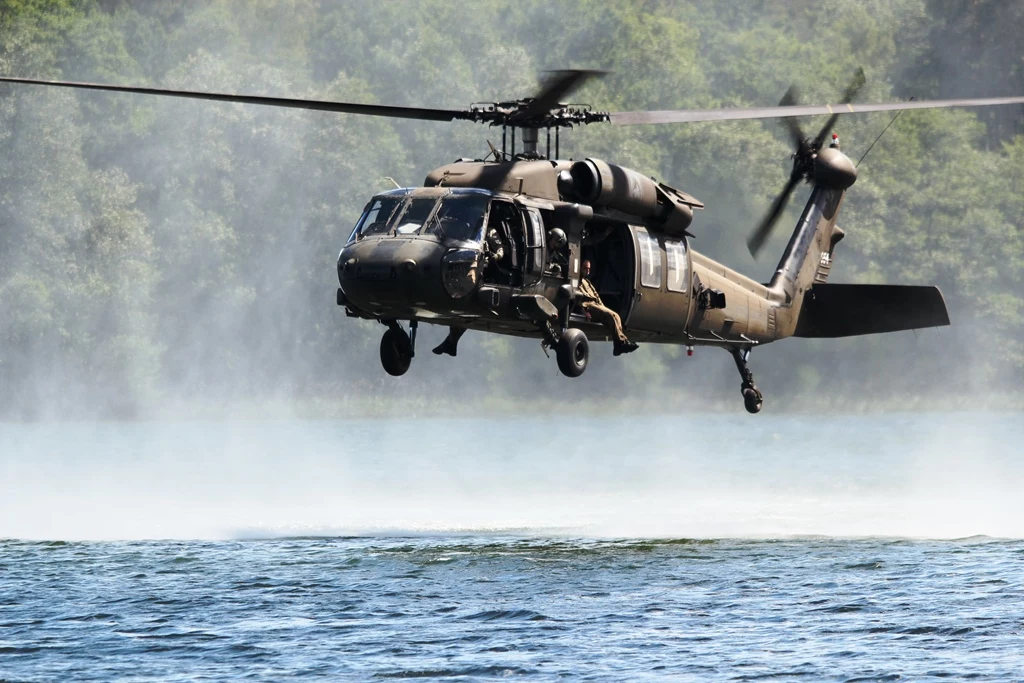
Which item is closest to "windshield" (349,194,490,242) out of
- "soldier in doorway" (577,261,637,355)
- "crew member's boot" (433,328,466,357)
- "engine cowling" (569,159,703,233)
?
"engine cowling" (569,159,703,233)

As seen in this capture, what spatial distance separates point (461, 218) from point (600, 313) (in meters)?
2.89

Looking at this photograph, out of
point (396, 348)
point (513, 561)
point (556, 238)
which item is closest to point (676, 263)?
point (556, 238)

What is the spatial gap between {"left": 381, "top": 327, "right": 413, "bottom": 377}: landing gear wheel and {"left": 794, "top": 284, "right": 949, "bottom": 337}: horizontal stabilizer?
25.8 ft

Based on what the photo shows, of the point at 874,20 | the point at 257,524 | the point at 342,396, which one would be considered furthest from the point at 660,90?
the point at 257,524

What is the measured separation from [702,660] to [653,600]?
160 inches

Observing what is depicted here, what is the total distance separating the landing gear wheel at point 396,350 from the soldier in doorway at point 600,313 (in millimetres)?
2540

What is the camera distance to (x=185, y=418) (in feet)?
223

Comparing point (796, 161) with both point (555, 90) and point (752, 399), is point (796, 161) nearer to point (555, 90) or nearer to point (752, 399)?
point (752, 399)

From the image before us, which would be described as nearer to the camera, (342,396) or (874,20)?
(342,396)

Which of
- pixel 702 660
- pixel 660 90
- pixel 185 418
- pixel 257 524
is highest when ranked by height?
pixel 660 90

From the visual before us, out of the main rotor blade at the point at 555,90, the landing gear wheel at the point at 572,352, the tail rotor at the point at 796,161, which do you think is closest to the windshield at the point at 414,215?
the main rotor blade at the point at 555,90

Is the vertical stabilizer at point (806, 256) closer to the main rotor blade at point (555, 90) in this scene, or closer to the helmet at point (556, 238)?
the helmet at point (556, 238)

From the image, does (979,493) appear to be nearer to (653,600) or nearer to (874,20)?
(653,600)

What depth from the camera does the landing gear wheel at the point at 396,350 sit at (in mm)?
22953
